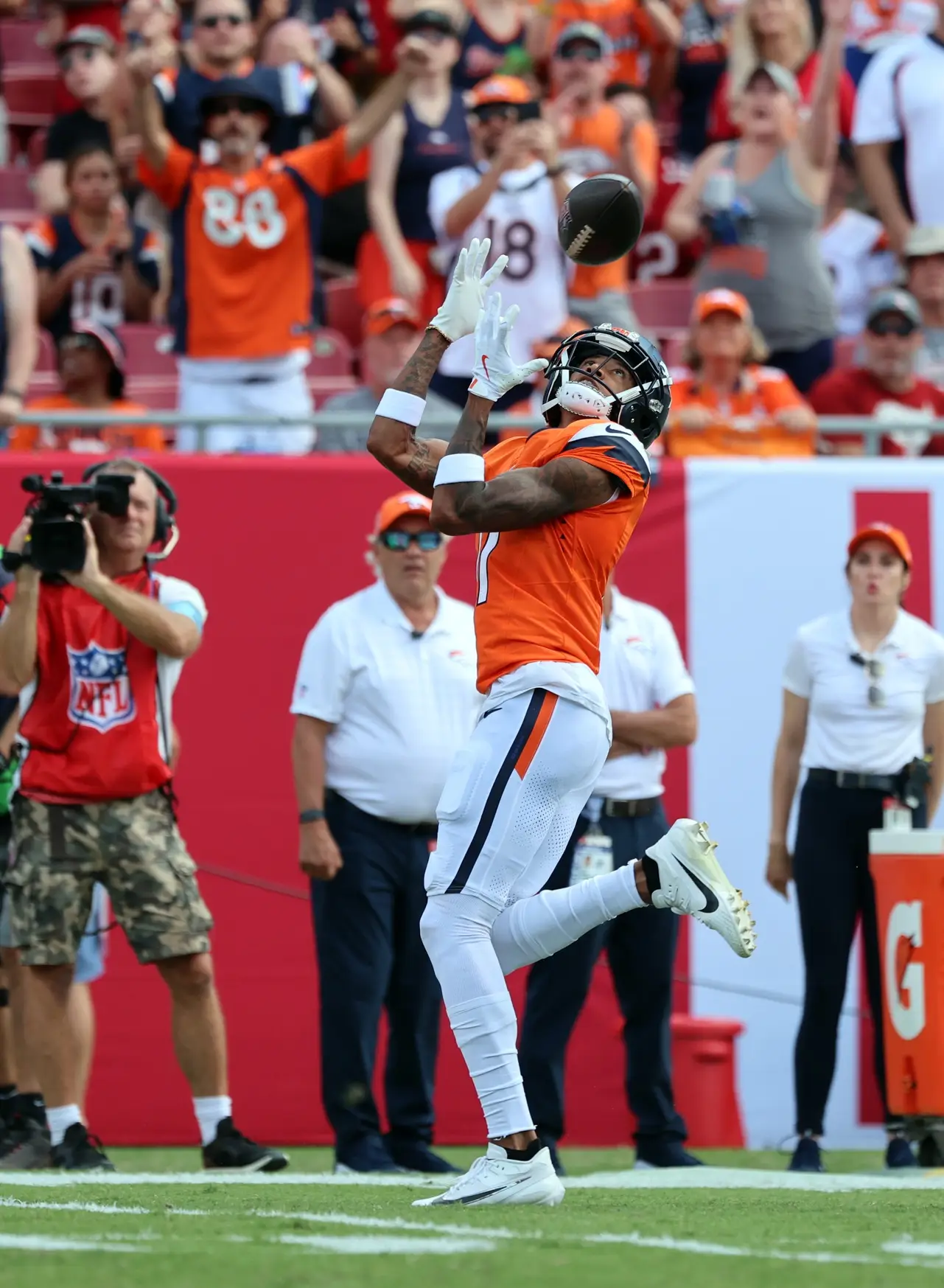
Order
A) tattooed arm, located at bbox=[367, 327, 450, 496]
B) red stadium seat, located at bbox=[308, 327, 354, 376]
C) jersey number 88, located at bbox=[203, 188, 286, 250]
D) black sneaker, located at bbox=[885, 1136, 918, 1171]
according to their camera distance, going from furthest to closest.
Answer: red stadium seat, located at bbox=[308, 327, 354, 376], jersey number 88, located at bbox=[203, 188, 286, 250], black sneaker, located at bbox=[885, 1136, 918, 1171], tattooed arm, located at bbox=[367, 327, 450, 496]

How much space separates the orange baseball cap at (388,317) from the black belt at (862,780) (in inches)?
117

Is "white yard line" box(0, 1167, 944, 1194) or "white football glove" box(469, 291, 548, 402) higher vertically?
"white football glove" box(469, 291, 548, 402)

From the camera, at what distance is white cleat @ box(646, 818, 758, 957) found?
15.6ft

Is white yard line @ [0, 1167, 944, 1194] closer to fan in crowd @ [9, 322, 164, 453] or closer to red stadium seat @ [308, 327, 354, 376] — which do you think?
fan in crowd @ [9, 322, 164, 453]

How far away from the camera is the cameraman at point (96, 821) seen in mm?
6191

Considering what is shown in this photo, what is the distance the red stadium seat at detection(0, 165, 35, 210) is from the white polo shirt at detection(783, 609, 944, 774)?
5.78 m

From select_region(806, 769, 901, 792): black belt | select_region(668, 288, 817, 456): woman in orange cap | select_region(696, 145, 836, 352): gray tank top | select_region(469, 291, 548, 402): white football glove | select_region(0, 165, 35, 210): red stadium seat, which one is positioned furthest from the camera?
select_region(0, 165, 35, 210): red stadium seat

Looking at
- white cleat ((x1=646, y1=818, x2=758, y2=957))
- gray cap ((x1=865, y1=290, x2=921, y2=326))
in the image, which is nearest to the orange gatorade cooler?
white cleat ((x1=646, y1=818, x2=758, y2=957))

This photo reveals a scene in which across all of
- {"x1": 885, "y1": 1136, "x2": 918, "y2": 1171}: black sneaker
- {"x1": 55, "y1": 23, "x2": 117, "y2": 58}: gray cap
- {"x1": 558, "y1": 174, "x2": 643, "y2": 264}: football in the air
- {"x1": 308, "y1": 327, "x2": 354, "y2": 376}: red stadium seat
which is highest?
{"x1": 55, "y1": 23, "x2": 117, "y2": 58}: gray cap

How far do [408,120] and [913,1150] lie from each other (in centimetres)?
541

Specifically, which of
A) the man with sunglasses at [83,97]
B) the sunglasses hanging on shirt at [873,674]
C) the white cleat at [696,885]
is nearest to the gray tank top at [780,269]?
the sunglasses hanging on shirt at [873,674]

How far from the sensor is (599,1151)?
7.85 meters

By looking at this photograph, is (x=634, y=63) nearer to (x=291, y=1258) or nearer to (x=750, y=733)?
(x=750, y=733)

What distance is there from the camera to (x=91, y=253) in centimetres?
995
